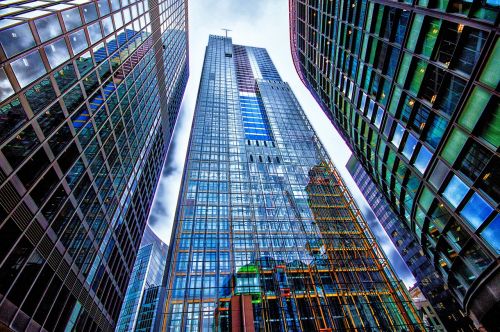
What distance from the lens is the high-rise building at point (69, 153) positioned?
14.8m

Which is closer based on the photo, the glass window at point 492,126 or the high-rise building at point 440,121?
the glass window at point 492,126

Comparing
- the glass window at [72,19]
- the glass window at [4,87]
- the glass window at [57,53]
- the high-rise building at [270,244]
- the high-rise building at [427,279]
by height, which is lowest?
the high-rise building at [427,279]

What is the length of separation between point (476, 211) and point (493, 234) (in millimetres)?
1402

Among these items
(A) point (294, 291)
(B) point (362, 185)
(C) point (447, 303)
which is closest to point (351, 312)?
(A) point (294, 291)

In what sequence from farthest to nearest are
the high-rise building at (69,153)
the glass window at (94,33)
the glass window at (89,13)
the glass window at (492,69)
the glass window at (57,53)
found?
the glass window at (94,33)
the glass window at (89,13)
the glass window at (57,53)
the high-rise building at (69,153)
the glass window at (492,69)

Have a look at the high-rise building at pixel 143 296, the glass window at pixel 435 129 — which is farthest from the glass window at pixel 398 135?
the high-rise building at pixel 143 296

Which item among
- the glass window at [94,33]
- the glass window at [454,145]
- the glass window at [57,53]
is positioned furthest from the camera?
the glass window at [94,33]

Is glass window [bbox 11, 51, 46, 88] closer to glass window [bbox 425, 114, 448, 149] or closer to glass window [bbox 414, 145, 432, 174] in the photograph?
glass window [bbox 425, 114, 448, 149]

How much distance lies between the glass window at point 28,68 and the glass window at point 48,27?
1.37m

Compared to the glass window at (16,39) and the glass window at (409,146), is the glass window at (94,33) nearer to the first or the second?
the glass window at (16,39)

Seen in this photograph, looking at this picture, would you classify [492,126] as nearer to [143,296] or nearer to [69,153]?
[69,153]

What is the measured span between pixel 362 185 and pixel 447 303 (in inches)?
1988

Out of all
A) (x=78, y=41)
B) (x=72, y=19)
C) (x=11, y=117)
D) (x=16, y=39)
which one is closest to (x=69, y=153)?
(x=11, y=117)

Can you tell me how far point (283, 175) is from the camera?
5853 centimetres
